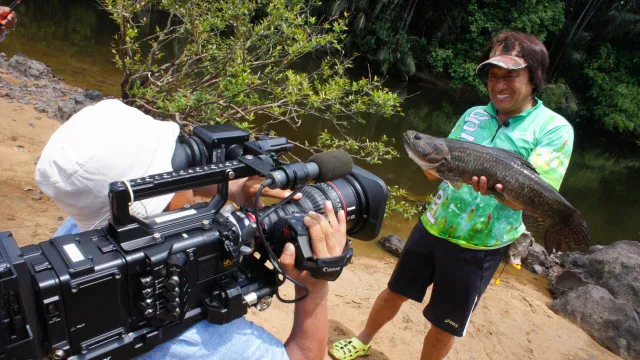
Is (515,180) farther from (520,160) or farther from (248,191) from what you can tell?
(248,191)

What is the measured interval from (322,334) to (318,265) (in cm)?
26

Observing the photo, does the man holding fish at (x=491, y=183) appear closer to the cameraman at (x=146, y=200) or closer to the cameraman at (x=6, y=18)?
the cameraman at (x=146, y=200)

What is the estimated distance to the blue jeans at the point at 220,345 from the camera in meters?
1.10

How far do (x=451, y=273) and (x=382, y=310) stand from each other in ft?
1.92

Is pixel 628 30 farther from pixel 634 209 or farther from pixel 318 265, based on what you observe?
pixel 318 265

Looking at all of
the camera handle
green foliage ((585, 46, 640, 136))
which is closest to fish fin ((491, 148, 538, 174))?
the camera handle

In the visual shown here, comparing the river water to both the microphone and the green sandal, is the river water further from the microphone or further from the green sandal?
the microphone

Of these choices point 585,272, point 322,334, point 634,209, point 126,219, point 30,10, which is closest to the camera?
point 126,219

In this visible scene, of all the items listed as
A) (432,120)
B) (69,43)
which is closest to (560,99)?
(432,120)

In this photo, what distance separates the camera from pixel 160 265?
966 mm

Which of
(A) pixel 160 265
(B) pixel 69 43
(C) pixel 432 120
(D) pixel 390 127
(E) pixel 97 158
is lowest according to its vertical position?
(C) pixel 432 120

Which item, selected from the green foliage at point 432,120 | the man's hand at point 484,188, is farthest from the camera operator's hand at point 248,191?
the green foliage at point 432,120

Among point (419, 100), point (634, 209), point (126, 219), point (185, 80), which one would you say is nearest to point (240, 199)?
point (126, 219)

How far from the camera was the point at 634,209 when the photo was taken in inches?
406
